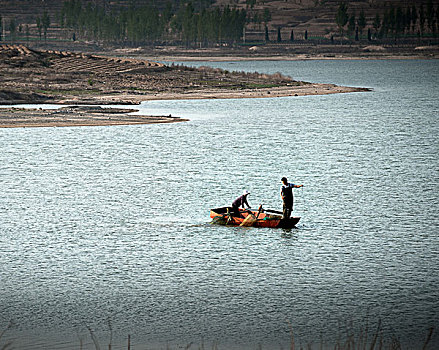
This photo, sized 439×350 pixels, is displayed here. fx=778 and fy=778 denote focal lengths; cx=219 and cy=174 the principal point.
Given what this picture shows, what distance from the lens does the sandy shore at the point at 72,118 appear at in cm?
8050

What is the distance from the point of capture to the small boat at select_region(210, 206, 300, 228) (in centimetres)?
3625

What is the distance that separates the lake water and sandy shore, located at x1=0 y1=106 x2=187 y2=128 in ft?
36.3

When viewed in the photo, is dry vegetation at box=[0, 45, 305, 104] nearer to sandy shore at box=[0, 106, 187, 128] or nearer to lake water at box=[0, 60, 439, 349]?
sandy shore at box=[0, 106, 187, 128]

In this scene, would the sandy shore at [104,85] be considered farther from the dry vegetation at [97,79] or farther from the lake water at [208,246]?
the lake water at [208,246]

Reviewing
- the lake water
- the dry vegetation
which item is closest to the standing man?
the lake water

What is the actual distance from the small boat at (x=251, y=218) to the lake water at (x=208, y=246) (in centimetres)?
48

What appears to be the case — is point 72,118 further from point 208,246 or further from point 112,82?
point 208,246

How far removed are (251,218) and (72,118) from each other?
169ft

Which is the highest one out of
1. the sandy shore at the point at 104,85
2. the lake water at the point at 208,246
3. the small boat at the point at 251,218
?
the sandy shore at the point at 104,85

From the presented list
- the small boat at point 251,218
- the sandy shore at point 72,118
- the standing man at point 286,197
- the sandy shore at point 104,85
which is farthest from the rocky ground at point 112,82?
the standing man at point 286,197

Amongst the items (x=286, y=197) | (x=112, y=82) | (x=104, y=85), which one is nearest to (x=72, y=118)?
(x=104, y=85)

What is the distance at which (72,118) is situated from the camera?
277 ft

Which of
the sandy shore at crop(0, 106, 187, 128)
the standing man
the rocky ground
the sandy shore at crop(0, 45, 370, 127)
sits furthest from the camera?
the rocky ground

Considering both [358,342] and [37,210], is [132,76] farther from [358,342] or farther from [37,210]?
[358,342]
